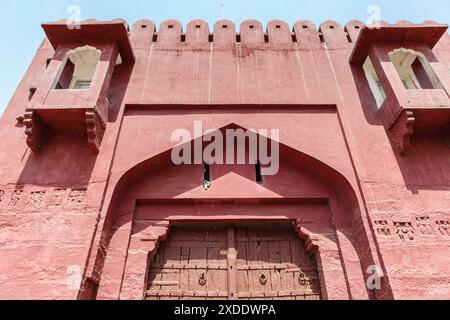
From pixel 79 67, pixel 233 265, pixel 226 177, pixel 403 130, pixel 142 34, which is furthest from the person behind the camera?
pixel 142 34

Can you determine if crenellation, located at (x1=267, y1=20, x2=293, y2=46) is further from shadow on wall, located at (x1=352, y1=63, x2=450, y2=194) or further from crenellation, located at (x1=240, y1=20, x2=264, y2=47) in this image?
shadow on wall, located at (x1=352, y1=63, x2=450, y2=194)

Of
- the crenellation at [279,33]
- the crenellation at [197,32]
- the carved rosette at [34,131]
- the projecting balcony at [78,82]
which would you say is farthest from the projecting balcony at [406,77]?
the carved rosette at [34,131]

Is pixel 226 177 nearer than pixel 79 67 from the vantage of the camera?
Yes

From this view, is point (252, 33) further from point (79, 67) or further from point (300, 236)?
point (300, 236)

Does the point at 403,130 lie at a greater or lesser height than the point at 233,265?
greater

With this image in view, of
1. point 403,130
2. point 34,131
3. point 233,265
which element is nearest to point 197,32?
point 34,131

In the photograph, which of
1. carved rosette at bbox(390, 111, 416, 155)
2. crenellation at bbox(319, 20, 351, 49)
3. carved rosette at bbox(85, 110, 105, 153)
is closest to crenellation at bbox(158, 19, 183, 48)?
carved rosette at bbox(85, 110, 105, 153)

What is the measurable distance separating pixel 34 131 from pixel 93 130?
0.76m

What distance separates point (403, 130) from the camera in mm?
4566

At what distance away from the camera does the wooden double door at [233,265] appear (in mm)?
4246

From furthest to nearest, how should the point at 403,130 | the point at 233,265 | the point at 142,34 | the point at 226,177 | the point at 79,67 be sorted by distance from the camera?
the point at 142,34 → the point at 79,67 → the point at 226,177 → the point at 403,130 → the point at 233,265

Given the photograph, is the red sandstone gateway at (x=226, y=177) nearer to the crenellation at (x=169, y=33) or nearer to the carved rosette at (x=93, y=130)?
the carved rosette at (x=93, y=130)

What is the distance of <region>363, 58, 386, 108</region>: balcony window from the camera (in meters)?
5.45
